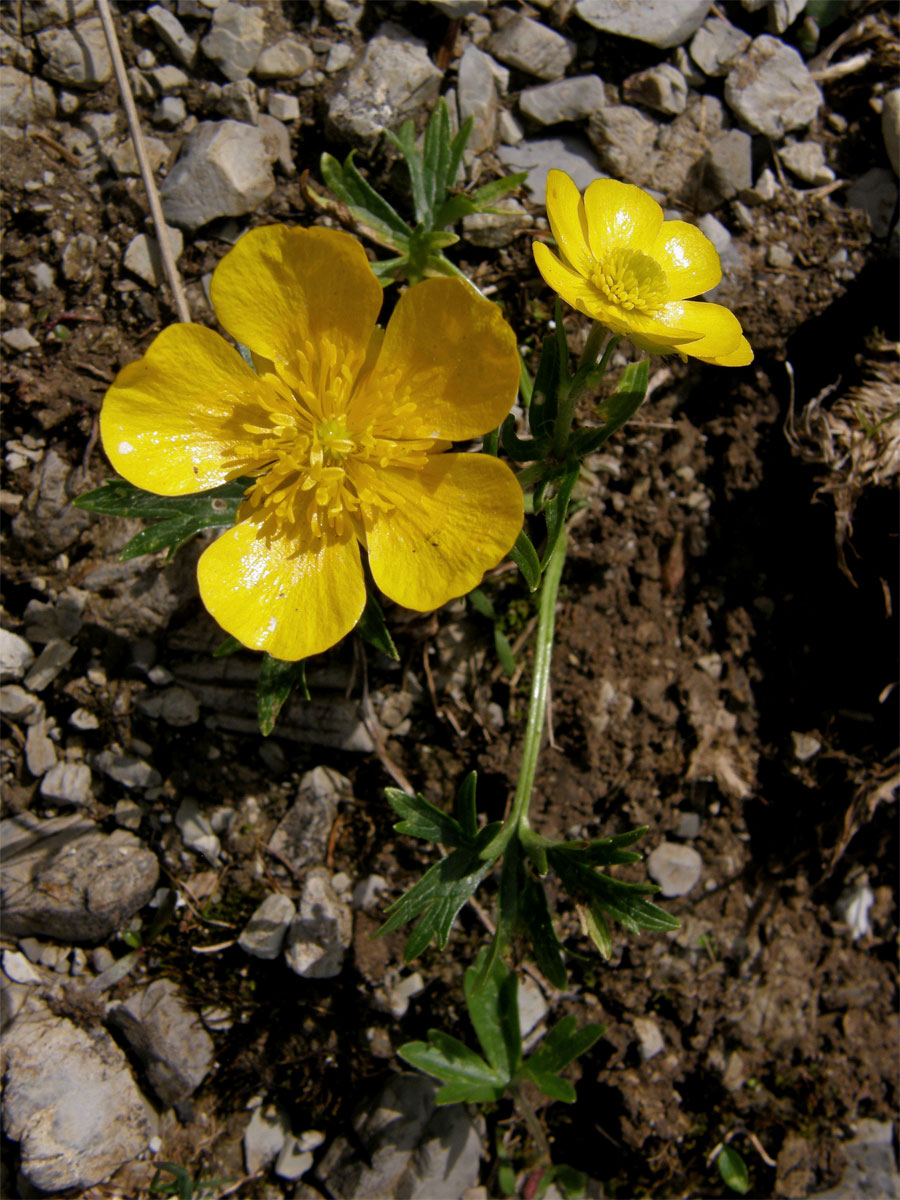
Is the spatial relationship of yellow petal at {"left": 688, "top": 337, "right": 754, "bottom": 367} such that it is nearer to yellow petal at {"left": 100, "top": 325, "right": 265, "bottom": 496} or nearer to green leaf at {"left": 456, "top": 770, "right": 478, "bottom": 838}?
yellow petal at {"left": 100, "top": 325, "right": 265, "bottom": 496}

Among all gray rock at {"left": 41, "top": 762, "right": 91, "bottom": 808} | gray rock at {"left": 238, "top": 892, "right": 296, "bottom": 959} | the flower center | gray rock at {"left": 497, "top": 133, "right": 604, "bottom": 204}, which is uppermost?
the flower center

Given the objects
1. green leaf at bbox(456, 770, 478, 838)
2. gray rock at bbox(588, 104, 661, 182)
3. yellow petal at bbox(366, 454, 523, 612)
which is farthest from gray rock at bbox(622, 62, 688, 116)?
green leaf at bbox(456, 770, 478, 838)

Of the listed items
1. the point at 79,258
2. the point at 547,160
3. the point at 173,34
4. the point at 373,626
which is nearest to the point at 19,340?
the point at 79,258

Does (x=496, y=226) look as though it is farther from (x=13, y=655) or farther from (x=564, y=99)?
(x=13, y=655)

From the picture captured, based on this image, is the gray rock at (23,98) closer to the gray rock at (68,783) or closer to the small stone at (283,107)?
the small stone at (283,107)

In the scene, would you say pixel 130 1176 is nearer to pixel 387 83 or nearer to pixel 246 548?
pixel 246 548

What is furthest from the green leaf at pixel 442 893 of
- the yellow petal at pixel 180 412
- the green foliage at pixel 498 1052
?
the yellow petal at pixel 180 412
